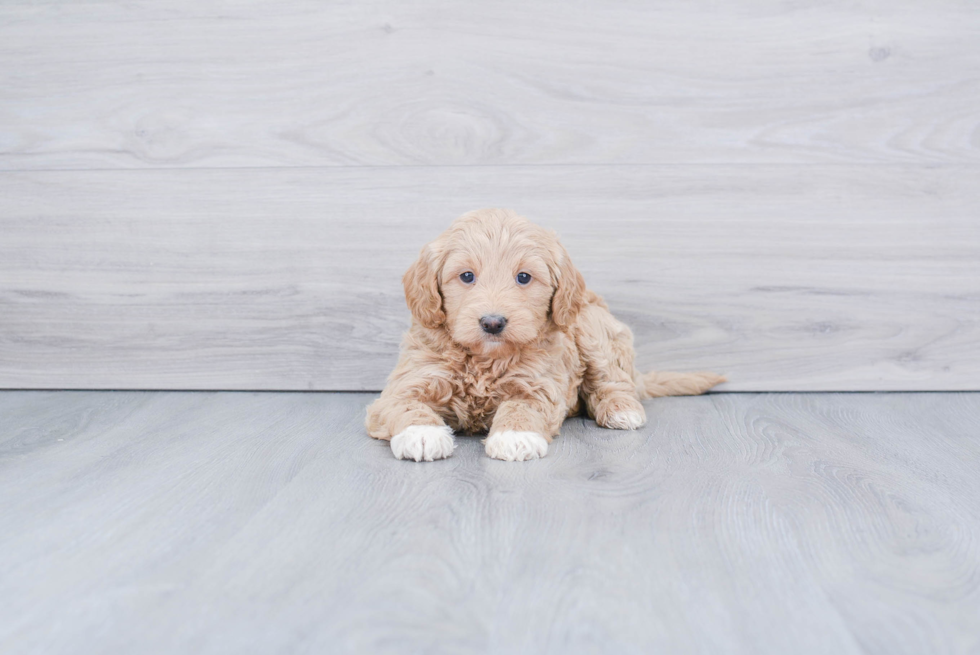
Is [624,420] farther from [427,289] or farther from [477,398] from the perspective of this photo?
[427,289]

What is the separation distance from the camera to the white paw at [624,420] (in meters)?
1.88

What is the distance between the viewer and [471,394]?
1764 millimetres

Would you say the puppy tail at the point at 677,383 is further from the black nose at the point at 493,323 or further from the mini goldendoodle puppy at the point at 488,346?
the black nose at the point at 493,323

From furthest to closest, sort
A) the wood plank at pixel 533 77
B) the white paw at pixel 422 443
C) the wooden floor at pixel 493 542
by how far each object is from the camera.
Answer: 1. the wood plank at pixel 533 77
2. the white paw at pixel 422 443
3. the wooden floor at pixel 493 542

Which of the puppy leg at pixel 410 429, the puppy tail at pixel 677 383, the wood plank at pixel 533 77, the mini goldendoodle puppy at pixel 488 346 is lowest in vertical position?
the puppy tail at pixel 677 383

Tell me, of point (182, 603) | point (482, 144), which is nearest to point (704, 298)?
point (482, 144)

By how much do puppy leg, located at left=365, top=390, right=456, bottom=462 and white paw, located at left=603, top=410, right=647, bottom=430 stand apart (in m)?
0.44

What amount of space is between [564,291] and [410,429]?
19.3 inches

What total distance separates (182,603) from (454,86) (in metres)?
1.71

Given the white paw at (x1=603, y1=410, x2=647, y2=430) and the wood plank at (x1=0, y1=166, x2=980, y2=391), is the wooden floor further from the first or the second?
the wood plank at (x1=0, y1=166, x2=980, y2=391)

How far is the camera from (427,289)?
172 cm

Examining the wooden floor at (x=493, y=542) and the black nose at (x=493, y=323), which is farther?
the black nose at (x=493, y=323)

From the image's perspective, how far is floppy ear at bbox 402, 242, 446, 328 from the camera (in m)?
1.71

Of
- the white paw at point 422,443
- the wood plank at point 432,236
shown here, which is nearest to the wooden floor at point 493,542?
the white paw at point 422,443
